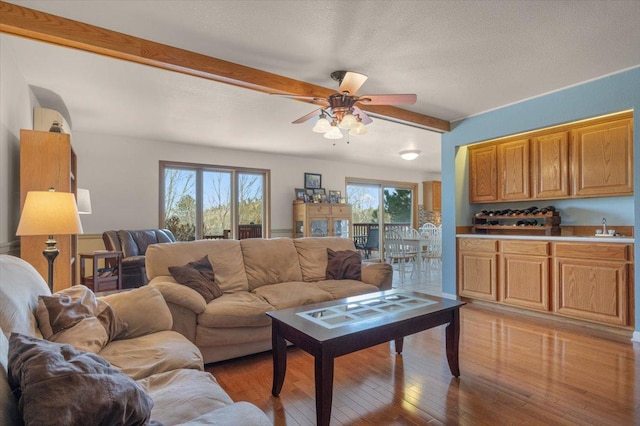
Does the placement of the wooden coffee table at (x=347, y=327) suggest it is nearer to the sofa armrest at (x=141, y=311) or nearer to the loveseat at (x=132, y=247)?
the sofa armrest at (x=141, y=311)

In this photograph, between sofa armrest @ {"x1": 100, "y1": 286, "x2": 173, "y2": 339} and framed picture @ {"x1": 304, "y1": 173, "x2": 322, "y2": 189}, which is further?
framed picture @ {"x1": 304, "y1": 173, "x2": 322, "y2": 189}

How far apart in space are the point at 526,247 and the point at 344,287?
7.28 feet

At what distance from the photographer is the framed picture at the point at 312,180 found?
7238mm

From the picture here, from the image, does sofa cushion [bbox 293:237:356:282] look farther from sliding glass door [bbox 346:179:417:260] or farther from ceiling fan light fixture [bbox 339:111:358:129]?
sliding glass door [bbox 346:179:417:260]

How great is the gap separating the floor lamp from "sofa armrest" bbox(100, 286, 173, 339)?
61 centimetres

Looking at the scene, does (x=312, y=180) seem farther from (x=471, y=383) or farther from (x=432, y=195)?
(x=471, y=383)

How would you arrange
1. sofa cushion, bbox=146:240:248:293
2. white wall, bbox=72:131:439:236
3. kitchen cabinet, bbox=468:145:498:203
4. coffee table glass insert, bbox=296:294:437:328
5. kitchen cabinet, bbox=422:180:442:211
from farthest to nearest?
kitchen cabinet, bbox=422:180:442:211 < white wall, bbox=72:131:439:236 < kitchen cabinet, bbox=468:145:498:203 < sofa cushion, bbox=146:240:248:293 < coffee table glass insert, bbox=296:294:437:328

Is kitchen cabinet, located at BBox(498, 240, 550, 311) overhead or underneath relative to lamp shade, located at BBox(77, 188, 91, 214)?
underneath

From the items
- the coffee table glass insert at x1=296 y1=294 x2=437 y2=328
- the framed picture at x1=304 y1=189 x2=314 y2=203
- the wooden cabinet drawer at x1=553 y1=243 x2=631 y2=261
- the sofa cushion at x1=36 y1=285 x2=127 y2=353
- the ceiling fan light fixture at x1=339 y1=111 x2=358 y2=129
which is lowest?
the coffee table glass insert at x1=296 y1=294 x2=437 y2=328

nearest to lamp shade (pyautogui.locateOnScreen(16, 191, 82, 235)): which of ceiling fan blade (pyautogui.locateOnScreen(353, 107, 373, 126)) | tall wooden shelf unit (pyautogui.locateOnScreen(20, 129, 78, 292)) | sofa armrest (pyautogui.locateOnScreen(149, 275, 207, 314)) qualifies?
sofa armrest (pyautogui.locateOnScreen(149, 275, 207, 314))

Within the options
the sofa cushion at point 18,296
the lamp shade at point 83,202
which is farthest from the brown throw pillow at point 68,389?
the lamp shade at point 83,202

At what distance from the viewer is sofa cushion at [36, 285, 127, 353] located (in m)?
1.52


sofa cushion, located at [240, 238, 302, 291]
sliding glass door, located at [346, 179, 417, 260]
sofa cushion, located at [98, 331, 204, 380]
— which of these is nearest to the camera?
sofa cushion, located at [98, 331, 204, 380]

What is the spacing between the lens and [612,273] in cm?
312
